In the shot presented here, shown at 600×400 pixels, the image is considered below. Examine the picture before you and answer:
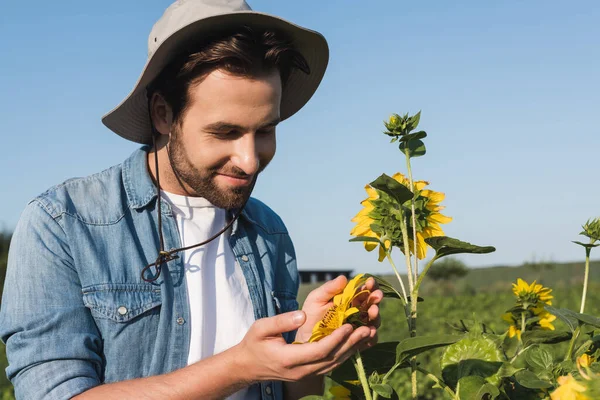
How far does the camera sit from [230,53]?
1.70m

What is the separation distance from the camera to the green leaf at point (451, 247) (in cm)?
115

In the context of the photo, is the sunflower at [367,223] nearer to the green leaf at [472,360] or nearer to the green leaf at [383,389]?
the green leaf at [472,360]

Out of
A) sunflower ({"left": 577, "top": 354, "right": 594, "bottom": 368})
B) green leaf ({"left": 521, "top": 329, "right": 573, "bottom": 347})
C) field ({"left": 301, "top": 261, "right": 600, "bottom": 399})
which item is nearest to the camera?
sunflower ({"left": 577, "top": 354, "right": 594, "bottom": 368})

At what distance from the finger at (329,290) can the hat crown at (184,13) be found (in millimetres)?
782

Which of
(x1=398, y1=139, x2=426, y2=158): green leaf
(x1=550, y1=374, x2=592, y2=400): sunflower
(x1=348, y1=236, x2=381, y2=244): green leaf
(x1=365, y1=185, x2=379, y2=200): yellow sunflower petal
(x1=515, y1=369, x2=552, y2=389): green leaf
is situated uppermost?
(x1=398, y1=139, x2=426, y2=158): green leaf

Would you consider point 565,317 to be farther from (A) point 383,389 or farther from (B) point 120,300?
(B) point 120,300

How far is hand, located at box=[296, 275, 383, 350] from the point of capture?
1157mm

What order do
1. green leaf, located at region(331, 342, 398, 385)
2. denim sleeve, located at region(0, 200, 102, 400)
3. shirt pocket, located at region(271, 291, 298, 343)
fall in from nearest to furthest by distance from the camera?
green leaf, located at region(331, 342, 398, 385) < denim sleeve, located at region(0, 200, 102, 400) < shirt pocket, located at region(271, 291, 298, 343)

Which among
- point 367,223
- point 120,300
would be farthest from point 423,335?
point 120,300

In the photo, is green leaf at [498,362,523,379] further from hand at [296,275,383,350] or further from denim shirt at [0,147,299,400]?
denim shirt at [0,147,299,400]

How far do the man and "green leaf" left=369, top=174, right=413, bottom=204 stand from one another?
0.35 metres

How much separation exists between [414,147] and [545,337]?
491 mm

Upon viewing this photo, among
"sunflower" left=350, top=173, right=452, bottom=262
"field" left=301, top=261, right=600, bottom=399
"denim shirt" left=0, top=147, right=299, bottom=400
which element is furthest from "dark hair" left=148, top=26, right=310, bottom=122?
"field" left=301, top=261, right=600, bottom=399

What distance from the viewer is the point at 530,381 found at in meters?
1.07
